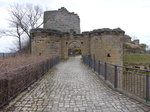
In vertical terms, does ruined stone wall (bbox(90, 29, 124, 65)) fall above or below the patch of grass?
above

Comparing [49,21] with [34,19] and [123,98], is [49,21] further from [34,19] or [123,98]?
[123,98]

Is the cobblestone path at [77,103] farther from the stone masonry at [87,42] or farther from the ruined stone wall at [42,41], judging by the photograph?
the ruined stone wall at [42,41]

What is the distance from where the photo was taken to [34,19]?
25531 mm

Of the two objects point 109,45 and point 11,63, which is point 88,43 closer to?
point 109,45

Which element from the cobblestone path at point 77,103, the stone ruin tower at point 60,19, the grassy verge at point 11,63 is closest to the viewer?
the cobblestone path at point 77,103

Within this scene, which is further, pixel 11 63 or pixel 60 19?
pixel 60 19

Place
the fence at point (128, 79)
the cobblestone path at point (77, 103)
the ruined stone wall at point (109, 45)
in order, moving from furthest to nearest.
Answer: the ruined stone wall at point (109, 45) → the fence at point (128, 79) → the cobblestone path at point (77, 103)

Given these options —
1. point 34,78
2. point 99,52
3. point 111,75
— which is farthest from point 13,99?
point 99,52

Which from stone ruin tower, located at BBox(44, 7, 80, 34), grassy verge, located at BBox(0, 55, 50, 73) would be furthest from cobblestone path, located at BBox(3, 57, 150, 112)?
stone ruin tower, located at BBox(44, 7, 80, 34)

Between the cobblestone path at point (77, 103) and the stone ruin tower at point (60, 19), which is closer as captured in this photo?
the cobblestone path at point (77, 103)

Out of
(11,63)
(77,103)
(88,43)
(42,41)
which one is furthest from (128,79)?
(88,43)

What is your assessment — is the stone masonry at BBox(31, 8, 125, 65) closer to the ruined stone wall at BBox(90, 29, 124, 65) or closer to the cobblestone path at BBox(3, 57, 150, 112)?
the ruined stone wall at BBox(90, 29, 124, 65)

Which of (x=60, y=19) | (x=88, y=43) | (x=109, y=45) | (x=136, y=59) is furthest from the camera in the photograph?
(x=60, y=19)

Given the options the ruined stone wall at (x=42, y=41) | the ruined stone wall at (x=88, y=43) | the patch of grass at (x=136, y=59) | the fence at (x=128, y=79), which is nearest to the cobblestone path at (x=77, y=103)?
the fence at (x=128, y=79)
